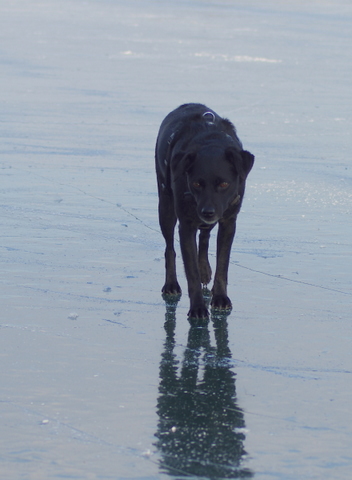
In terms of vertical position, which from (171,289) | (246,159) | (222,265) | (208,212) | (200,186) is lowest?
(171,289)

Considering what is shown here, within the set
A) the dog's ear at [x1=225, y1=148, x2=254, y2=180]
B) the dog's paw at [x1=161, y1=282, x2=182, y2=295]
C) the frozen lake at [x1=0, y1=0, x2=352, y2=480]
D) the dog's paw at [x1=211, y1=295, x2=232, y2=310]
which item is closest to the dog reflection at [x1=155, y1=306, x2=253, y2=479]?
the frozen lake at [x1=0, y1=0, x2=352, y2=480]

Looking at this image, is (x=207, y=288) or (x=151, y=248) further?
(x=151, y=248)

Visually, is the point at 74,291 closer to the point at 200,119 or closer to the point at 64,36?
the point at 200,119

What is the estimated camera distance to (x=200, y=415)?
149 inches

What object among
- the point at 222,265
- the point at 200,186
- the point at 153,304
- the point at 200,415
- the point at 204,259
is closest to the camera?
the point at 200,415

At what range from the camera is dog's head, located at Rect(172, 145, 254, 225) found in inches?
204

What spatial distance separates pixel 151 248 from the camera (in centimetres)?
655

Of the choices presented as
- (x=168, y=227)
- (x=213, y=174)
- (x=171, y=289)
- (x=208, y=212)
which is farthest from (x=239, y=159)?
(x=168, y=227)

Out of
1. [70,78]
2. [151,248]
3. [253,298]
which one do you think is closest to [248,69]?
[70,78]

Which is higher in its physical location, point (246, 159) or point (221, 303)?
point (246, 159)

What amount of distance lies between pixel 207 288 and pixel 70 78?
985 centimetres

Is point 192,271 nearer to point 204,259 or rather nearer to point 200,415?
point 204,259

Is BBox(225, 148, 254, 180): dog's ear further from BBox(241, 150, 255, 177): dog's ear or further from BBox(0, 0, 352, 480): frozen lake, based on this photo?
BBox(0, 0, 352, 480): frozen lake

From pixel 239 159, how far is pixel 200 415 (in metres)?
1.83
